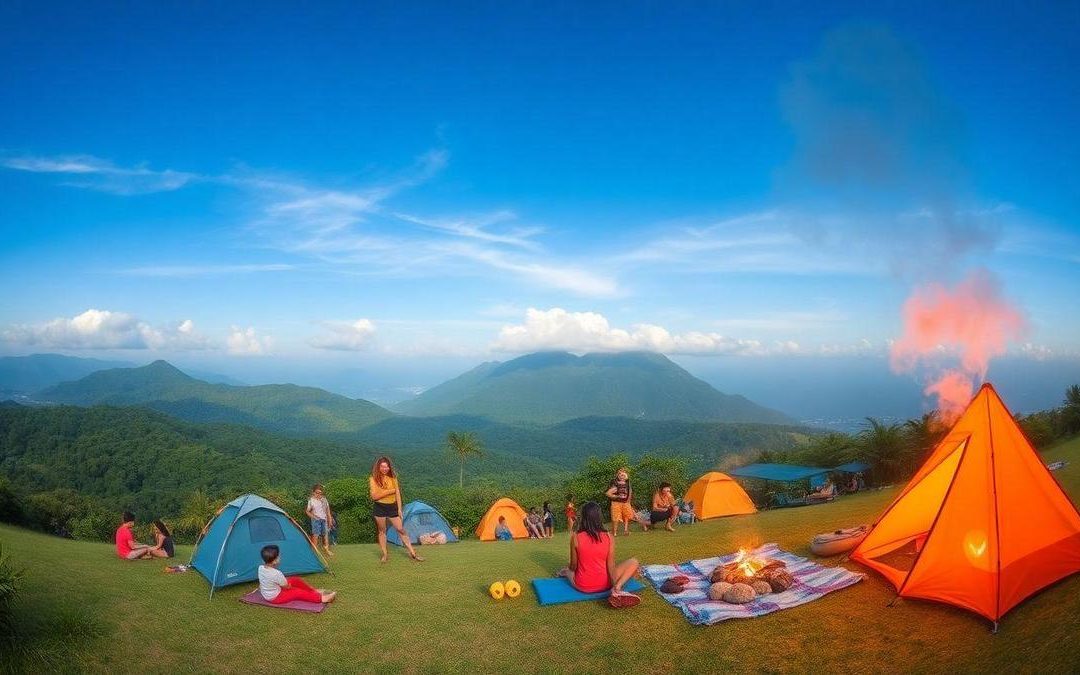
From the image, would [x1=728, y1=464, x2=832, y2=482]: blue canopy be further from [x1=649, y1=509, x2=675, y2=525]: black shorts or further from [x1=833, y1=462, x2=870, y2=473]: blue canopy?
[x1=649, y1=509, x2=675, y2=525]: black shorts

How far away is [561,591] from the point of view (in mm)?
7914

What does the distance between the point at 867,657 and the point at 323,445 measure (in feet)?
405

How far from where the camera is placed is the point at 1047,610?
5270 millimetres

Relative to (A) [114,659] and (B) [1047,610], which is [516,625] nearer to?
(A) [114,659]

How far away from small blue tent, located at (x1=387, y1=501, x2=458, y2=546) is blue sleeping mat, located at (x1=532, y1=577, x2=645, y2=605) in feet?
37.2

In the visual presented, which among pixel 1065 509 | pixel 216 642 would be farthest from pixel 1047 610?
pixel 216 642

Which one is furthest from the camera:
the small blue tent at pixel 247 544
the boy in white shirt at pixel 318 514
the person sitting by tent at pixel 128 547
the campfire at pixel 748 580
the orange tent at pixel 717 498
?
the orange tent at pixel 717 498

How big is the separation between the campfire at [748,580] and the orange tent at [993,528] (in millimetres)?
1352

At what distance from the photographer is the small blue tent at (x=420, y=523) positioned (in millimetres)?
18703

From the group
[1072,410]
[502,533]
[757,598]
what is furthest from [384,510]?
[1072,410]

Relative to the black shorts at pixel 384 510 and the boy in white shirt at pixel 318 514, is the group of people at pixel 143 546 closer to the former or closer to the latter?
Answer: the boy in white shirt at pixel 318 514

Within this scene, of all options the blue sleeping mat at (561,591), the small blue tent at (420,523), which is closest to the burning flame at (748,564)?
the blue sleeping mat at (561,591)

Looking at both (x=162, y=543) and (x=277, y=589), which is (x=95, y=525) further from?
(x=277, y=589)

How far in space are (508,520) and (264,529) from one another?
1315 centimetres
